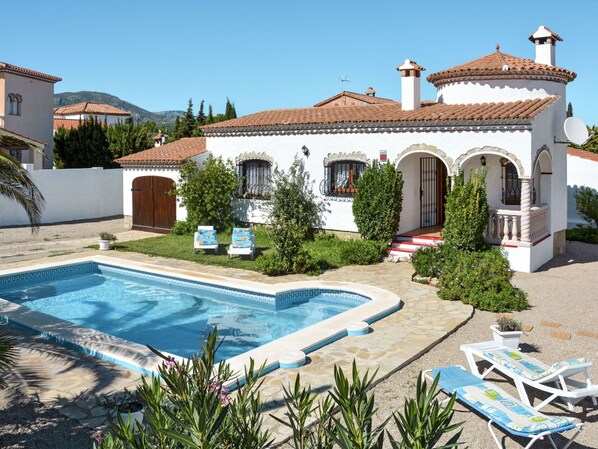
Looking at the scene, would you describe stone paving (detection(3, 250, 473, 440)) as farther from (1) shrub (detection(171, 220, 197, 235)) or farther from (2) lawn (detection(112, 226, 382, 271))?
(1) shrub (detection(171, 220, 197, 235))

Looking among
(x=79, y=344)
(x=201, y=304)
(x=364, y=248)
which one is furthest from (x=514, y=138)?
(x=79, y=344)

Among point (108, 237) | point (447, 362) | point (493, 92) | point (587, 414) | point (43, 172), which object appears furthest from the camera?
point (43, 172)

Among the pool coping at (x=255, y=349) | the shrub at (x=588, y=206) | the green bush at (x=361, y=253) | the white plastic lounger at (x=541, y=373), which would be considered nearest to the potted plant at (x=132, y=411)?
the pool coping at (x=255, y=349)

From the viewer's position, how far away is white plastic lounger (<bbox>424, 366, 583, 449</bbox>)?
6.44 metres

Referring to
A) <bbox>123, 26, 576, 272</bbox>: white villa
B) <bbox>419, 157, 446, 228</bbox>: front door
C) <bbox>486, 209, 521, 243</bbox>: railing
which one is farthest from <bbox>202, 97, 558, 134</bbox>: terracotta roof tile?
<bbox>486, 209, 521, 243</bbox>: railing

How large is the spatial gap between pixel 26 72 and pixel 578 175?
123 feet

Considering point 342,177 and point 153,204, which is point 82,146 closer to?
point 153,204

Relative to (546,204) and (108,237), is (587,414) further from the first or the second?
(108,237)

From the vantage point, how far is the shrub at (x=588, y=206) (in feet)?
81.1

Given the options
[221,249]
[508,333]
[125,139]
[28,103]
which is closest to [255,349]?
[508,333]

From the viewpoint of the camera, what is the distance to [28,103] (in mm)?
41812

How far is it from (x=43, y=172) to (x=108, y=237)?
1079 cm

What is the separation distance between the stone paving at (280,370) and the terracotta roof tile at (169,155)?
14654 mm

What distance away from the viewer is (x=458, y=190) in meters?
18.1
